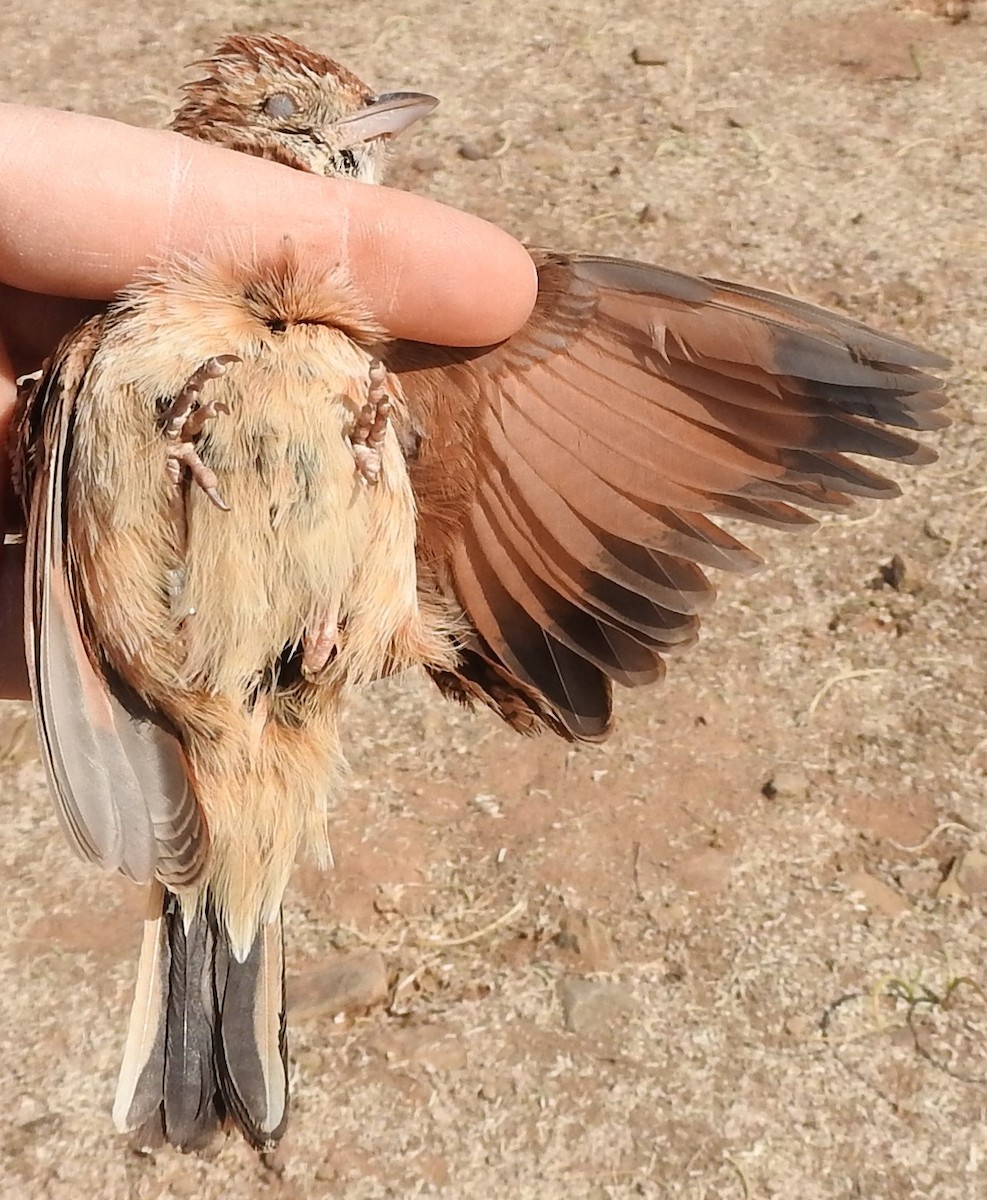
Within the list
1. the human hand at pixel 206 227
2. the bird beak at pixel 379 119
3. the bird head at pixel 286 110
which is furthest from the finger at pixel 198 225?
the bird beak at pixel 379 119

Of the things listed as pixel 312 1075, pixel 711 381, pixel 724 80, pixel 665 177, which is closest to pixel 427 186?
pixel 665 177

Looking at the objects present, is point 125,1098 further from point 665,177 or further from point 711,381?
point 665,177

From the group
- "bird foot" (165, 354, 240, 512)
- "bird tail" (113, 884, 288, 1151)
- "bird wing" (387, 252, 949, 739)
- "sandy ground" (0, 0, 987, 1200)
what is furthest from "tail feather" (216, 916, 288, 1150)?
"bird foot" (165, 354, 240, 512)

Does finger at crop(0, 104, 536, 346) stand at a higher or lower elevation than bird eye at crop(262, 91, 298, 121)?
lower

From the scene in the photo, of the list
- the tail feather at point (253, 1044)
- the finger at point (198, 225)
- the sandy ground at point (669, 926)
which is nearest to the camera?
the finger at point (198, 225)

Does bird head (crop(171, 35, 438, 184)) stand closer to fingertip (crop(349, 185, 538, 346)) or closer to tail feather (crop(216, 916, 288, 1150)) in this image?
fingertip (crop(349, 185, 538, 346))

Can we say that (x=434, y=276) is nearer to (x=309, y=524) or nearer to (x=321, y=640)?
(x=309, y=524)

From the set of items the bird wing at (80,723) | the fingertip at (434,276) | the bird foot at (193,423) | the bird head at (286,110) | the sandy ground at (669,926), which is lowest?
the sandy ground at (669,926)

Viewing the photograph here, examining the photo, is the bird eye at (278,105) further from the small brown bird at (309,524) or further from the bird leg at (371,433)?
the bird leg at (371,433)
